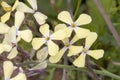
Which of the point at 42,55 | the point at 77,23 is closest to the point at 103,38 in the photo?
the point at 77,23

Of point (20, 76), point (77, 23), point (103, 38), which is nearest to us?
point (20, 76)

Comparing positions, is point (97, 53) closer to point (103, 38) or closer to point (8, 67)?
point (8, 67)

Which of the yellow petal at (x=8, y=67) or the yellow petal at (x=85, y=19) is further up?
the yellow petal at (x=85, y=19)

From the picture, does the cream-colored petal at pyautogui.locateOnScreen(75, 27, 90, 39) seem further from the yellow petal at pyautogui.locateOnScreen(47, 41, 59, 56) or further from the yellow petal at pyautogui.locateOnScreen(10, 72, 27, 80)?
the yellow petal at pyautogui.locateOnScreen(10, 72, 27, 80)

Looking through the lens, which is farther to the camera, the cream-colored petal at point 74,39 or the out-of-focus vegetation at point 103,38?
the out-of-focus vegetation at point 103,38

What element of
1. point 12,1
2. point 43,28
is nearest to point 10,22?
point 12,1

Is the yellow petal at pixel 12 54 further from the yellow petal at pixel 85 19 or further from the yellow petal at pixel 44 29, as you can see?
the yellow petal at pixel 85 19

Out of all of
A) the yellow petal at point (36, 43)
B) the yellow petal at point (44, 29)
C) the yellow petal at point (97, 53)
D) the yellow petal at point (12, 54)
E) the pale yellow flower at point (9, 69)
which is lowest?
the pale yellow flower at point (9, 69)

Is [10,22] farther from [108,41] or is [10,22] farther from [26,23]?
[108,41]

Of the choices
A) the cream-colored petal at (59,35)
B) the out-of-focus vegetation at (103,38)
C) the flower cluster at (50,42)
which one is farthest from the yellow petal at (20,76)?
the out-of-focus vegetation at (103,38)
